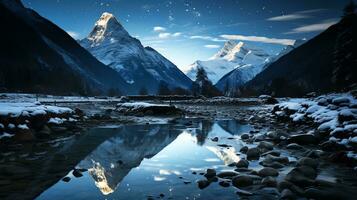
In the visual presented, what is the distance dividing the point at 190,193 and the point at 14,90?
440 feet

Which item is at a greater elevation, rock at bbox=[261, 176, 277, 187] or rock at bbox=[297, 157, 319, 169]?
rock at bbox=[297, 157, 319, 169]

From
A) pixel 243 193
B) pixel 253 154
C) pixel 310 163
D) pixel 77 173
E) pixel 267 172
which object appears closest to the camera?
pixel 243 193

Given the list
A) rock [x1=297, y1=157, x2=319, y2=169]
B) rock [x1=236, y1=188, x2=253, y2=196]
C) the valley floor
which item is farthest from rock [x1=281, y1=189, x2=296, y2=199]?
rock [x1=297, y1=157, x2=319, y2=169]

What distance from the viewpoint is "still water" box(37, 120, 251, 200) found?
8688 millimetres

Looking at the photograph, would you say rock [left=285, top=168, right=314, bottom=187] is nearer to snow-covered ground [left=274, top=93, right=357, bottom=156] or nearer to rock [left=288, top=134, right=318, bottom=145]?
snow-covered ground [left=274, top=93, right=357, bottom=156]

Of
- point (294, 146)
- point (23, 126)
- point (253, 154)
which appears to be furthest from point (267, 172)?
point (23, 126)

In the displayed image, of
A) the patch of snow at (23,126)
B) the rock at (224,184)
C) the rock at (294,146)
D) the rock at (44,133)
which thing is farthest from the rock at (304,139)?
the patch of snow at (23,126)

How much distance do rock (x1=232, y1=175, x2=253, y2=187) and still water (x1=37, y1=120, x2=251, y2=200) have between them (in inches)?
20.7

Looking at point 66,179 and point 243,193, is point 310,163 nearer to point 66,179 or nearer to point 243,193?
point 243,193

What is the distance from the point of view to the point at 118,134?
864 inches

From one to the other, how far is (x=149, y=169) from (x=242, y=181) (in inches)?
→ 148

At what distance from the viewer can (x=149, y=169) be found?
11734 mm

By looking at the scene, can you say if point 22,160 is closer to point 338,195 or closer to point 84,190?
point 84,190

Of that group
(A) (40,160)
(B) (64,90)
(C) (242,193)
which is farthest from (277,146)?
(B) (64,90)
